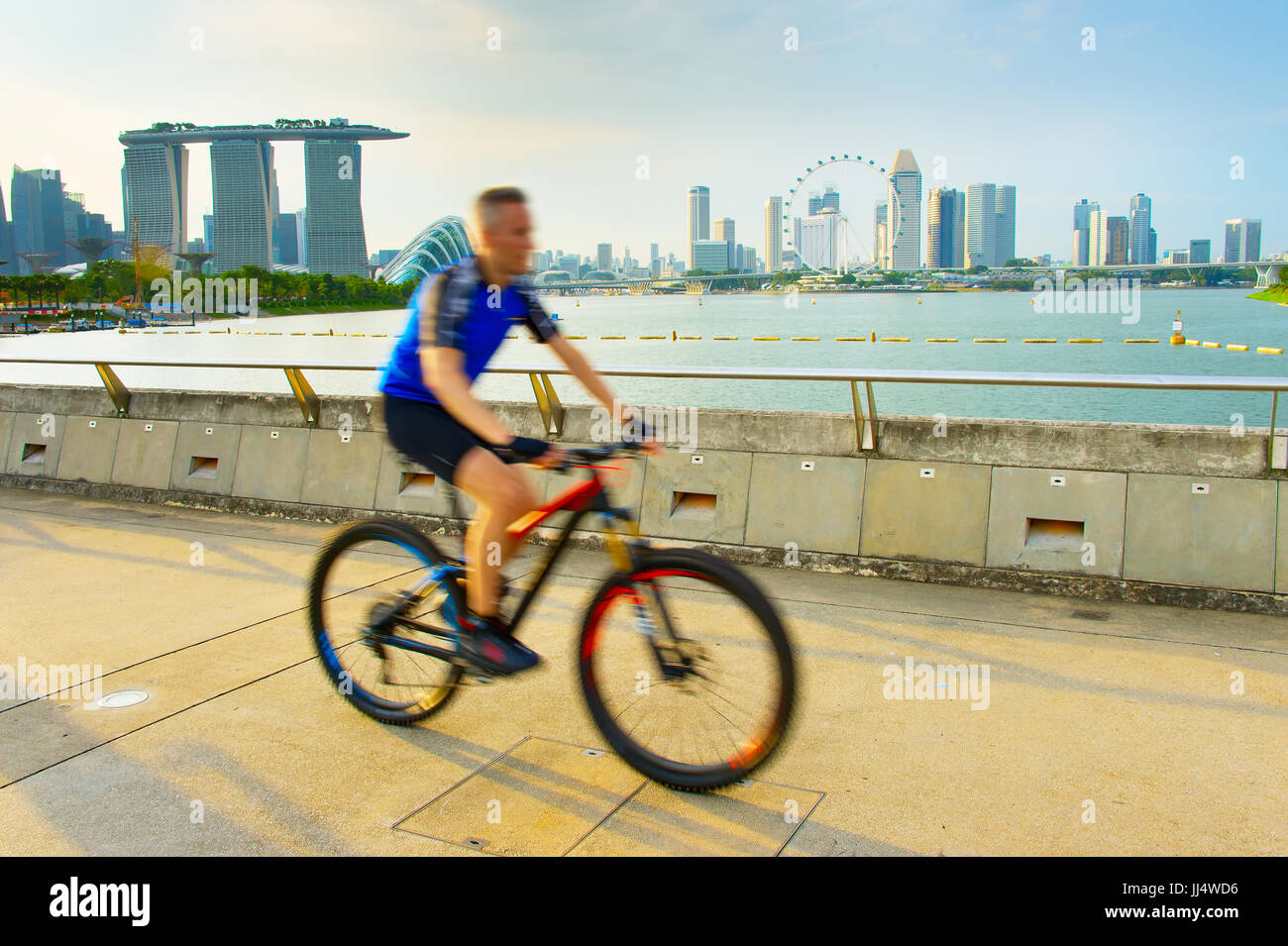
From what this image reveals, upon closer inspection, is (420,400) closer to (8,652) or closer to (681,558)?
(681,558)

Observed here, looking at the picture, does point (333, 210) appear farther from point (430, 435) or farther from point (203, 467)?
point (430, 435)

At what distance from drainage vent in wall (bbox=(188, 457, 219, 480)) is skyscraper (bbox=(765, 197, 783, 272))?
449 ft

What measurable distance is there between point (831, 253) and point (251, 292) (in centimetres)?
7131

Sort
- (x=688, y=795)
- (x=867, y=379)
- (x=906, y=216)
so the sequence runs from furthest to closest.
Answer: (x=906, y=216)
(x=867, y=379)
(x=688, y=795)

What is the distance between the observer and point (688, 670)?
3.58 m

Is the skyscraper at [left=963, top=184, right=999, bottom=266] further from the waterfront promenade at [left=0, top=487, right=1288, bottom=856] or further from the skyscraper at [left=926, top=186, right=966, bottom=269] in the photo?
the waterfront promenade at [left=0, top=487, right=1288, bottom=856]

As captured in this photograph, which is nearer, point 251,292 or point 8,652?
point 8,652

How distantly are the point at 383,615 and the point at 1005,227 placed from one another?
7423 inches

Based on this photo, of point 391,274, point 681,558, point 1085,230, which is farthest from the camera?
point 1085,230

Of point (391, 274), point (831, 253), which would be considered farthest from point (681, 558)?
point (831, 253)

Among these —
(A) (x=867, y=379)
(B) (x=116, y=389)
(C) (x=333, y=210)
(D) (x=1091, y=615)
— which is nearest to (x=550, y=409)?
(A) (x=867, y=379)
